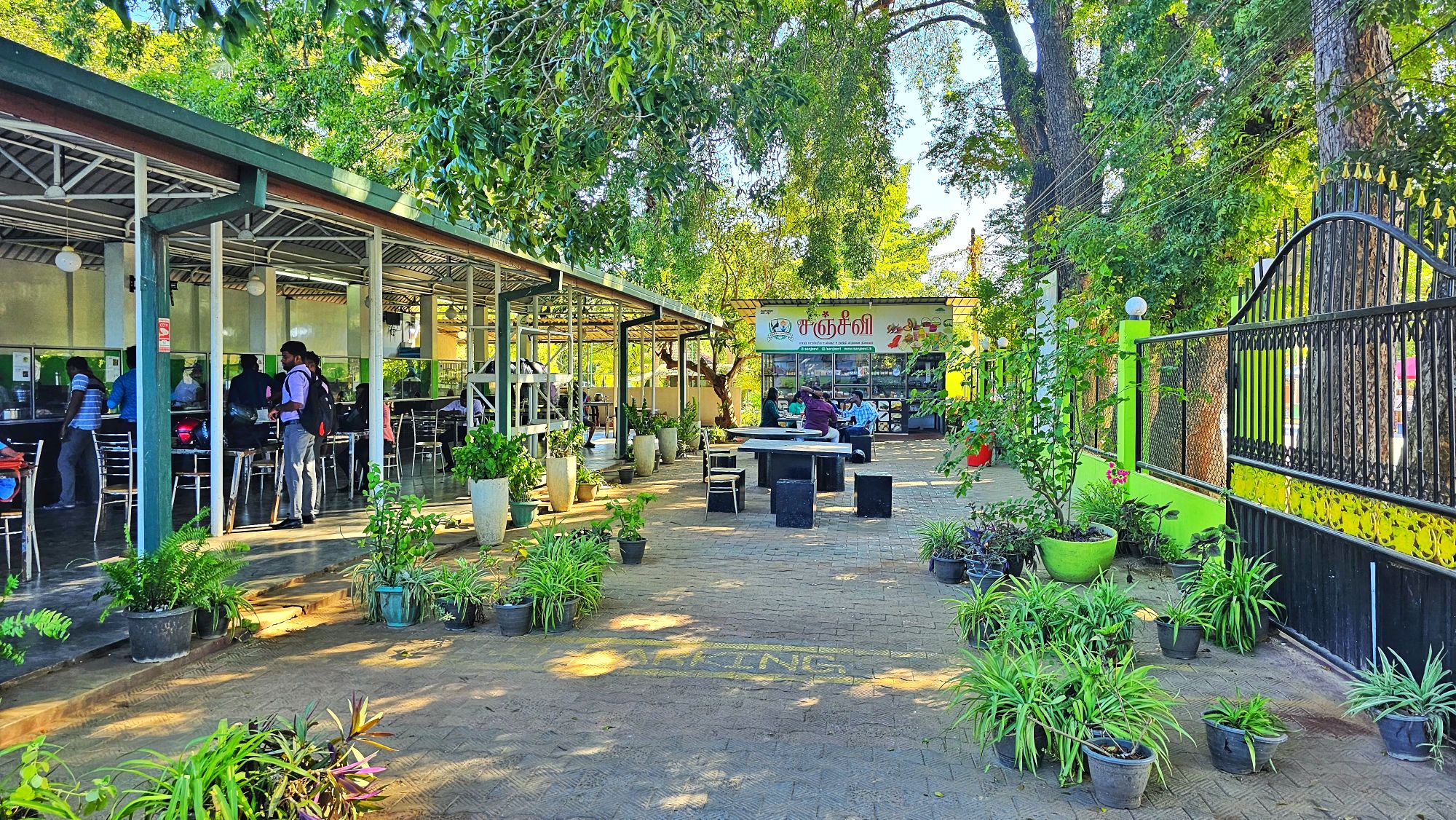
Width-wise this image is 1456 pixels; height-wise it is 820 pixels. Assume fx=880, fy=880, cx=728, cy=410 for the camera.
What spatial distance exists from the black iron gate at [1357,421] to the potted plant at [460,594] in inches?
203

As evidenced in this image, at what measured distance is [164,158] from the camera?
5.21 metres

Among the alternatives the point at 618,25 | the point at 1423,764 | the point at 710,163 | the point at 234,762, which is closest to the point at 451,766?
the point at 234,762

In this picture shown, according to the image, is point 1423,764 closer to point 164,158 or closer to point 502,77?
point 502,77

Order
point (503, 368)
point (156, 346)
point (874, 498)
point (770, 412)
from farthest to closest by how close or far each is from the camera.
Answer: point (770, 412), point (874, 498), point (503, 368), point (156, 346)

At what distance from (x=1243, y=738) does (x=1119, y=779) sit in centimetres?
68

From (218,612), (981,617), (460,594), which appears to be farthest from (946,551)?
(218,612)

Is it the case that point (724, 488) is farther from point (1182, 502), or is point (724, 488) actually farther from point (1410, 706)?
point (1410, 706)

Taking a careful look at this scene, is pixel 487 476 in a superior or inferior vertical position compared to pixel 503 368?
inferior

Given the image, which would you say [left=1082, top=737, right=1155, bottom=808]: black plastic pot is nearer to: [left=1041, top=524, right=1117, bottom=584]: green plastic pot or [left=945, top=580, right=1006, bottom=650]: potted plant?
[left=945, top=580, right=1006, bottom=650]: potted plant

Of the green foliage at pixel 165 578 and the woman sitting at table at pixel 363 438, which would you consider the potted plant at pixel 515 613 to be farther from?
the woman sitting at table at pixel 363 438

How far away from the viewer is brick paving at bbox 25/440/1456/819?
341 centimetres

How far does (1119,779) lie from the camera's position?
334cm

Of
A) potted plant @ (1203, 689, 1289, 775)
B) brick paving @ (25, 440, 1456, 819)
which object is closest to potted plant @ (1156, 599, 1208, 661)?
brick paving @ (25, 440, 1456, 819)

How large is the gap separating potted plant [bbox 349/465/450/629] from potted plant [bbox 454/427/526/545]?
204cm
